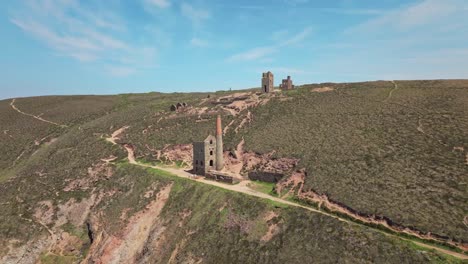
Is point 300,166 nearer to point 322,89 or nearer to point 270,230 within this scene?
point 270,230

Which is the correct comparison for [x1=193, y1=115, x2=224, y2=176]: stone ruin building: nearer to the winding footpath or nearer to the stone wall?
the winding footpath

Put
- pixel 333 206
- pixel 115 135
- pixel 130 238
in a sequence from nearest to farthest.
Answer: pixel 333 206 → pixel 130 238 → pixel 115 135

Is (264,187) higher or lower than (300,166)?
lower

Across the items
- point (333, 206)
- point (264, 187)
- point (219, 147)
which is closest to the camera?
point (333, 206)

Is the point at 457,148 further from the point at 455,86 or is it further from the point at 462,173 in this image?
the point at 455,86

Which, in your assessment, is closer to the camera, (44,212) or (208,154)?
(44,212)

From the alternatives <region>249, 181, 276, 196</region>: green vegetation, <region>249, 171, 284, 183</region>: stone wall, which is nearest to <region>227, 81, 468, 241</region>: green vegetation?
<region>249, 171, 284, 183</region>: stone wall

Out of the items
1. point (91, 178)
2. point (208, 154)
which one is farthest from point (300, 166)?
point (91, 178)
